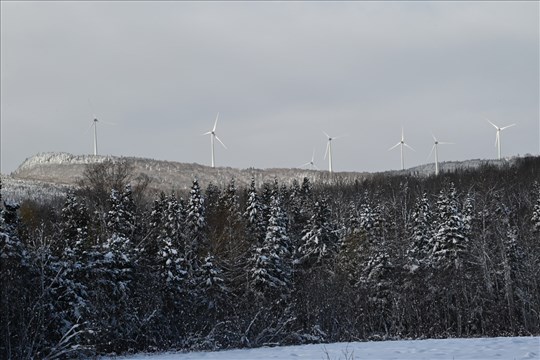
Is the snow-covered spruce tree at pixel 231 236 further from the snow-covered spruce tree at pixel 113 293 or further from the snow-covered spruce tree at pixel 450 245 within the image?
the snow-covered spruce tree at pixel 113 293

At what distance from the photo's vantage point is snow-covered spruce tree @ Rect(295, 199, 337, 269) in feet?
179

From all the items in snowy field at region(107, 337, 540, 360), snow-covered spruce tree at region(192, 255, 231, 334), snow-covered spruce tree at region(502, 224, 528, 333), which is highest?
snowy field at region(107, 337, 540, 360)

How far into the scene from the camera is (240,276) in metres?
42.3

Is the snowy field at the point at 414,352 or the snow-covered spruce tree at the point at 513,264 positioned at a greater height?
the snowy field at the point at 414,352

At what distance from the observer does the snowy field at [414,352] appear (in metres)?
14.0

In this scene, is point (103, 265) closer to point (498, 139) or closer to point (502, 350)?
point (502, 350)

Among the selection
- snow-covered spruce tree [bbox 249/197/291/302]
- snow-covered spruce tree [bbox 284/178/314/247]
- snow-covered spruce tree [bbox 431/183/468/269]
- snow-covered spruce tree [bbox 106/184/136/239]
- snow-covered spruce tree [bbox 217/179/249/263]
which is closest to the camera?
snow-covered spruce tree [bbox 249/197/291/302]

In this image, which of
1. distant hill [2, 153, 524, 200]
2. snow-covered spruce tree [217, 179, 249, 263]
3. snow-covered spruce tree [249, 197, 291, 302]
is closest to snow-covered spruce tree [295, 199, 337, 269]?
snow-covered spruce tree [217, 179, 249, 263]

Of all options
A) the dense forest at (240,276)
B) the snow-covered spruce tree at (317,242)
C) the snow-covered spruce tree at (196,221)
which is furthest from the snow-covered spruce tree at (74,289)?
the snow-covered spruce tree at (317,242)

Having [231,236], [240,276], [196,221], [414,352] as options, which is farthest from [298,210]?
[414,352]

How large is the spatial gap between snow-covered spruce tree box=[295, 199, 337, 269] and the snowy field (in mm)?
35265

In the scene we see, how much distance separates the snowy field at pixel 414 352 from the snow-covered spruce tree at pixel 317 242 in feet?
116

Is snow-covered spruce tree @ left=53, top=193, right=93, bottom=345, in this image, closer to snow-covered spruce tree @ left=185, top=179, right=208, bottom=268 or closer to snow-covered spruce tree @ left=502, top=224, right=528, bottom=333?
snow-covered spruce tree @ left=185, top=179, right=208, bottom=268

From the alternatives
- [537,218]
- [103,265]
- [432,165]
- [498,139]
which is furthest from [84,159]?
[103,265]
